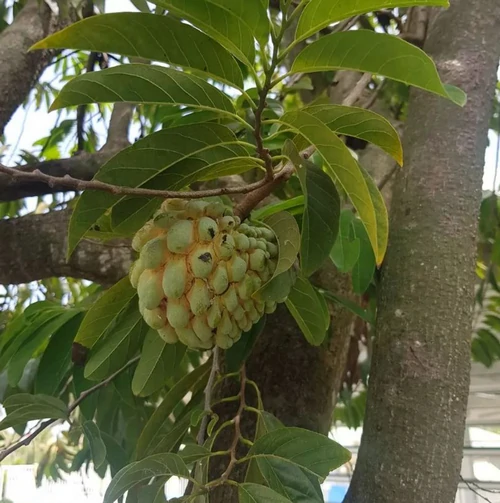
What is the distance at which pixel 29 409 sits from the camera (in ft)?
2.29

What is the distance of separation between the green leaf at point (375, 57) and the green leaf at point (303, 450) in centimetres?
35

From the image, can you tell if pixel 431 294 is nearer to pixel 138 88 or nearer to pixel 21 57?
pixel 138 88

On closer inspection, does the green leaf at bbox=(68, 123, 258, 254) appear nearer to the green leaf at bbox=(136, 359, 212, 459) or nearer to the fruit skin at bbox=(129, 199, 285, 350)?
the fruit skin at bbox=(129, 199, 285, 350)

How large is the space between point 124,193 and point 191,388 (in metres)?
0.49

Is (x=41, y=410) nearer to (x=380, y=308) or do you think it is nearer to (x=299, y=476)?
(x=299, y=476)

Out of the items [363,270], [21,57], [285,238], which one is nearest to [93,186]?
[285,238]

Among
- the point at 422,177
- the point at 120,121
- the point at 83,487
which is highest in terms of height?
the point at 120,121

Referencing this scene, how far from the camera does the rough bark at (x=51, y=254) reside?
1.00 metres

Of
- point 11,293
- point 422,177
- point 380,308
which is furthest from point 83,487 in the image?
point 422,177

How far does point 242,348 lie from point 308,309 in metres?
0.11

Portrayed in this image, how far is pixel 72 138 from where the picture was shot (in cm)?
171

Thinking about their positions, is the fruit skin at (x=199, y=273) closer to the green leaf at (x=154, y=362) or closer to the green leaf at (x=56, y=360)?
the green leaf at (x=154, y=362)

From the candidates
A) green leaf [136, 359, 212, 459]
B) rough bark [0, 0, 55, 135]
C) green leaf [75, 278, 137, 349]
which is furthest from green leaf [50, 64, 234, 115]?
rough bark [0, 0, 55, 135]

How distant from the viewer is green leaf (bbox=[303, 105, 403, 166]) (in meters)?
0.52
